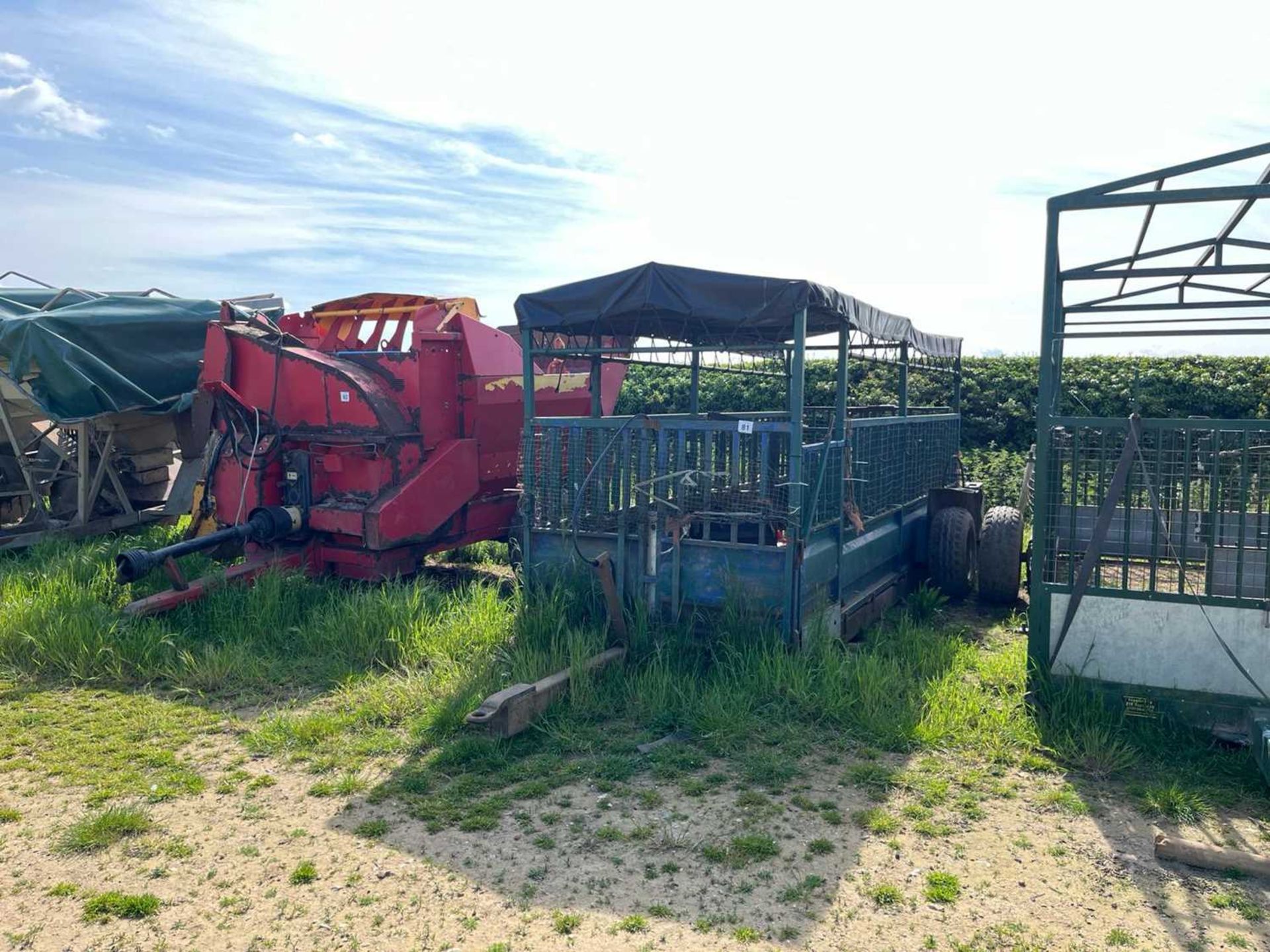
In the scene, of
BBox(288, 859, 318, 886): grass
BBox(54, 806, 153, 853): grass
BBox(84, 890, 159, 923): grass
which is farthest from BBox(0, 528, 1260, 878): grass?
BBox(84, 890, 159, 923): grass

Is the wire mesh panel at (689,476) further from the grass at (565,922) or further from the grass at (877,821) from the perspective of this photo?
the grass at (565,922)

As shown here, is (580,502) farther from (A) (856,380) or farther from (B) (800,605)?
(A) (856,380)

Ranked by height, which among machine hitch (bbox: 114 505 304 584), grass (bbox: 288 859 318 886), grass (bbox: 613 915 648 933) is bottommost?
grass (bbox: 288 859 318 886)

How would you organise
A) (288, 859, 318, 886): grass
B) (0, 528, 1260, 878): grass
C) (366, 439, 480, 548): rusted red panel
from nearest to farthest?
(288, 859, 318, 886): grass → (0, 528, 1260, 878): grass → (366, 439, 480, 548): rusted red panel

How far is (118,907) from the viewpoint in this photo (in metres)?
3.72

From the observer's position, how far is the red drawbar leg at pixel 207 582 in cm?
716

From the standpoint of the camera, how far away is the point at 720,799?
Result: 181 inches

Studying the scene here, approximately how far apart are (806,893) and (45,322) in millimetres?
9455

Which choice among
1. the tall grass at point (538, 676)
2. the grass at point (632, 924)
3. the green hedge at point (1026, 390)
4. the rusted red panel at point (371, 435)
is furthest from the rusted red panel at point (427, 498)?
the green hedge at point (1026, 390)

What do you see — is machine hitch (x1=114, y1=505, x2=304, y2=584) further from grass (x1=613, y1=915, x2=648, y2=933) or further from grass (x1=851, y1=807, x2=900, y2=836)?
grass (x1=851, y1=807, x2=900, y2=836)

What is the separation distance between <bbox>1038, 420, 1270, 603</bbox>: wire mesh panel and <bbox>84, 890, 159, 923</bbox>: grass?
4.85 metres

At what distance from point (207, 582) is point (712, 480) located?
4150 mm

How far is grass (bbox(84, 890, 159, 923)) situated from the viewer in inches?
145

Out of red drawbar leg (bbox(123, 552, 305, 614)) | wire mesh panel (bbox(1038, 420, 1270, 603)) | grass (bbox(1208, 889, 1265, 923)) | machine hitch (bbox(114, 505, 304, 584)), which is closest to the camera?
grass (bbox(1208, 889, 1265, 923))
